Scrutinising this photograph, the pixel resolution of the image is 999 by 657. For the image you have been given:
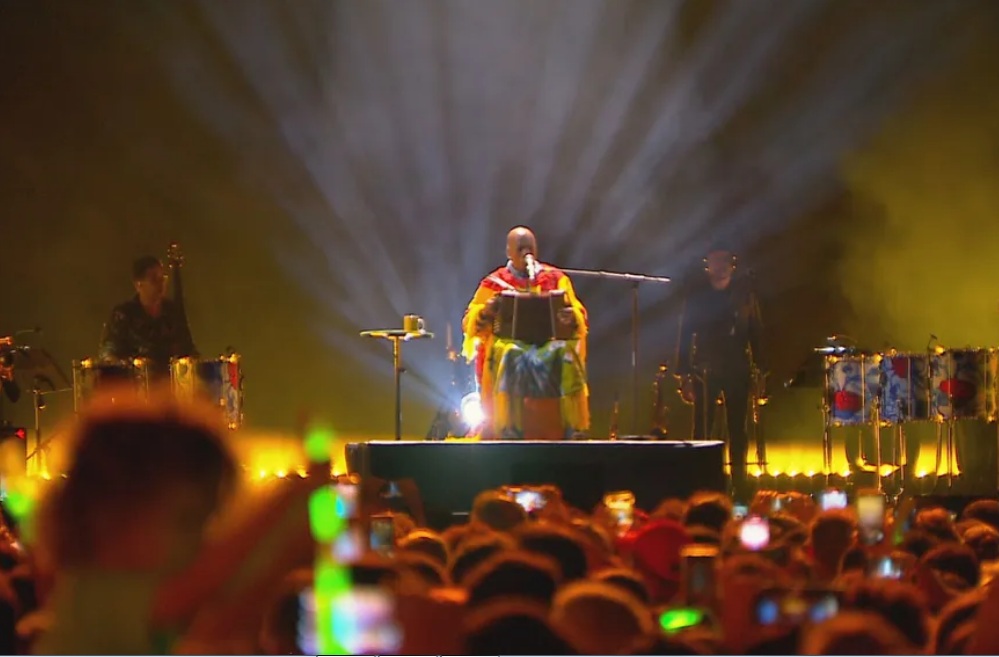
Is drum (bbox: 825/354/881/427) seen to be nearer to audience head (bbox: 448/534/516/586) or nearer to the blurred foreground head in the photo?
audience head (bbox: 448/534/516/586)

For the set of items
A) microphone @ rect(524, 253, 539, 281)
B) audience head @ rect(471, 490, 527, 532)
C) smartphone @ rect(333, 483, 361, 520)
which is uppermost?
microphone @ rect(524, 253, 539, 281)

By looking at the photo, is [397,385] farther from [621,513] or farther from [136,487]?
[136,487]

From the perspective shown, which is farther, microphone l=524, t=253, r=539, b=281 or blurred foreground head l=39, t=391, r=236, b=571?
microphone l=524, t=253, r=539, b=281

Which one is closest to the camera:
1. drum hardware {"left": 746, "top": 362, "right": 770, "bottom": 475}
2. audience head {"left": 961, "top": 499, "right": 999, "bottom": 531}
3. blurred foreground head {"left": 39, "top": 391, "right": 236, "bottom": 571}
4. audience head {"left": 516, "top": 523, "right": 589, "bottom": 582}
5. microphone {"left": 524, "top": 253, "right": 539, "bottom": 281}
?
blurred foreground head {"left": 39, "top": 391, "right": 236, "bottom": 571}

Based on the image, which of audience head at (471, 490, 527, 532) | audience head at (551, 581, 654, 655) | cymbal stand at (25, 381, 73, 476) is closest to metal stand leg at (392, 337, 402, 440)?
cymbal stand at (25, 381, 73, 476)

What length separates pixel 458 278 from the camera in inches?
397

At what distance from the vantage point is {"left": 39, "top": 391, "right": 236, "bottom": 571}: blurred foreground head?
5.48 ft

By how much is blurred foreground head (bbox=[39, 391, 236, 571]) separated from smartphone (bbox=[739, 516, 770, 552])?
64.7 inches

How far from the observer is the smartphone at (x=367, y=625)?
186cm

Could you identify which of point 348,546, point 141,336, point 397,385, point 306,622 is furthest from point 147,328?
point 306,622

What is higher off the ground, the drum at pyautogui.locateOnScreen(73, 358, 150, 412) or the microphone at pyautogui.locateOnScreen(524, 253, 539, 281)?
the microphone at pyautogui.locateOnScreen(524, 253, 539, 281)

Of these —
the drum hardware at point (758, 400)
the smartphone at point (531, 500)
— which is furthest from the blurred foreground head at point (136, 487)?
the drum hardware at point (758, 400)

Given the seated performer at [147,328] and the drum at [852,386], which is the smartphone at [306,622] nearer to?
the seated performer at [147,328]

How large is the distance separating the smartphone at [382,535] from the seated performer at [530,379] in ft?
14.5
